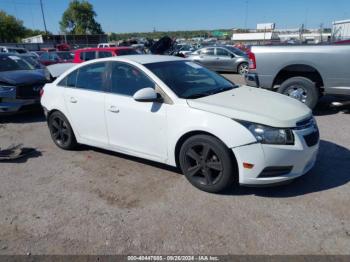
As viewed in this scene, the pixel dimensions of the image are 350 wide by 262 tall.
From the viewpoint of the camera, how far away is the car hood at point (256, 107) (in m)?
3.29

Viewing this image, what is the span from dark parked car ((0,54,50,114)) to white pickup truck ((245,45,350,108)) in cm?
517

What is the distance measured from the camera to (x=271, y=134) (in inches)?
127

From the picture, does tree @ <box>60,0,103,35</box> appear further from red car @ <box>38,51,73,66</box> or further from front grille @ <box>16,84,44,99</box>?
front grille @ <box>16,84,44,99</box>

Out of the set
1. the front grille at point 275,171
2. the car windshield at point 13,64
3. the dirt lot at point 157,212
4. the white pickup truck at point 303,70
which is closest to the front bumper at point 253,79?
the white pickup truck at point 303,70

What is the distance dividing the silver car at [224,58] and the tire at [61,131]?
11.9m

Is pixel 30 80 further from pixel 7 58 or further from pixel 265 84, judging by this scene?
pixel 265 84

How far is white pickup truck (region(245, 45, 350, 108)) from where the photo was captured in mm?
6445

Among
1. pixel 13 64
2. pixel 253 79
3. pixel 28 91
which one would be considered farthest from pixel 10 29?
pixel 253 79

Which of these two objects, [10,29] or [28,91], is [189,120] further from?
[10,29]

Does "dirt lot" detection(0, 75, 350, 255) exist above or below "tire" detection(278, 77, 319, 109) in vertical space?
below

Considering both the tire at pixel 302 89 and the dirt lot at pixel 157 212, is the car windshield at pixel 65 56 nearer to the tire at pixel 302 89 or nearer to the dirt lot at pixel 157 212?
the tire at pixel 302 89

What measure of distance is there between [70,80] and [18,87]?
9.57 feet

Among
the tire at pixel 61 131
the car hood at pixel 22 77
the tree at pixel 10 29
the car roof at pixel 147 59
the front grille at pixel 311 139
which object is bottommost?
the tire at pixel 61 131

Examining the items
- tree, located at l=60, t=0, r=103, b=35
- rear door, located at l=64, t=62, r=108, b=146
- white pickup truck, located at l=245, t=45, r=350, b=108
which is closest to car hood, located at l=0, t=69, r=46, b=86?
rear door, located at l=64, t=62, r=108, b=146
